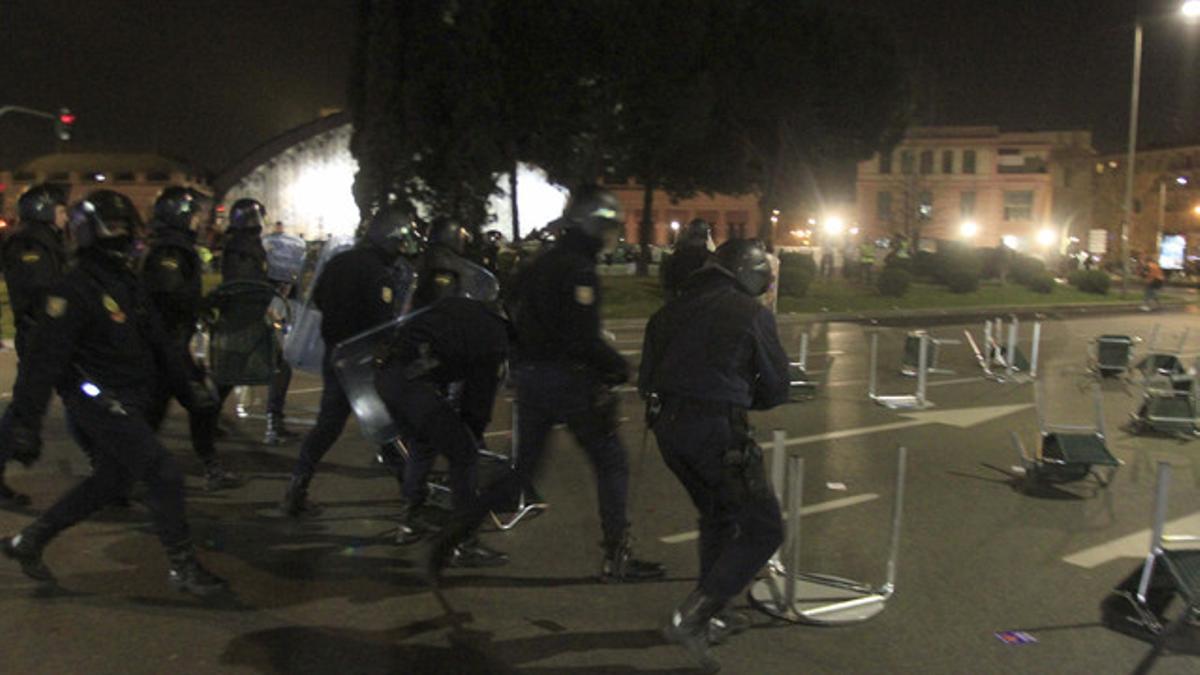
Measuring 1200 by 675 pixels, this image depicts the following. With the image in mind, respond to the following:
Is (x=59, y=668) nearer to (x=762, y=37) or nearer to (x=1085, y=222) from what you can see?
(x=762, y=37)

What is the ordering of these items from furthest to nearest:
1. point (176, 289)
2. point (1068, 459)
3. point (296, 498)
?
point (1068, 459) < point (176, 289) < point (296, 498)

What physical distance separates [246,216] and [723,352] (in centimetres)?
503

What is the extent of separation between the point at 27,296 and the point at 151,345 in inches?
94.3

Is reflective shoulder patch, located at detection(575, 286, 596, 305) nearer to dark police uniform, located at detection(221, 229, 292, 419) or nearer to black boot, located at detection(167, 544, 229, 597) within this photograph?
black boot, located at detection(167, 544, 229, 597)

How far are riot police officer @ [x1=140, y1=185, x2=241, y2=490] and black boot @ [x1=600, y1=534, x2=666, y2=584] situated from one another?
9.82ft

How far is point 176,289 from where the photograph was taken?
265 inches

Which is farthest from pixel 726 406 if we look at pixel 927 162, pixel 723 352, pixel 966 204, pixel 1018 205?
pixel 1018 205

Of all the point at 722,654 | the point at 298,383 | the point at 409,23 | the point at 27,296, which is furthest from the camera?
the point at 409,23

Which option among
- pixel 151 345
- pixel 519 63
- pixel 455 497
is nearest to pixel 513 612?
pixel 455 497

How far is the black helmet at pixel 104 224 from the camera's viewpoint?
15.6ft

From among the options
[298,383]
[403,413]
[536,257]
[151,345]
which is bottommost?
[298,383]

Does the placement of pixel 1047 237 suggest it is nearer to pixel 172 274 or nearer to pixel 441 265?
pixel 441 265

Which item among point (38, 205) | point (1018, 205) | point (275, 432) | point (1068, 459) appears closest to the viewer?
point (38, 205)

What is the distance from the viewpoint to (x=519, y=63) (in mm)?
27625
